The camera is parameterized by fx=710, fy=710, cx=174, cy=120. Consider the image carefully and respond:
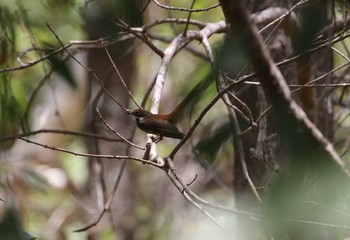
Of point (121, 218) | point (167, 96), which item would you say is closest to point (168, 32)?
point (167, 96)

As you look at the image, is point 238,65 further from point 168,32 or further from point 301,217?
point 168,32

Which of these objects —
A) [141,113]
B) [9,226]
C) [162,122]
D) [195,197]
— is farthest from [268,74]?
[141,113]

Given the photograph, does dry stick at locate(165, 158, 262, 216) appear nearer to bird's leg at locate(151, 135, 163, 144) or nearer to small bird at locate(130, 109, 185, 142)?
small bird at locate(130, 109, 185, 142)

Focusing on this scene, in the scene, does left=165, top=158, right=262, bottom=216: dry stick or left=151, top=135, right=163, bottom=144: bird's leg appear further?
left=151, top=135, right=163, bottom=144: bird's leg

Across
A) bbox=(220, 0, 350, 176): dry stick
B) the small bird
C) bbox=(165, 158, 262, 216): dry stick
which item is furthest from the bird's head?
bbox=(220, 0, 350, 176): dry stick

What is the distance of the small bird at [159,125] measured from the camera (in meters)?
1.93

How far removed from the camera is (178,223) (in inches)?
181

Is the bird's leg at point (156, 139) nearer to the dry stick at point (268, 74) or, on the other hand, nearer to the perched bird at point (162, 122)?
the perched bird at point (162, 122)

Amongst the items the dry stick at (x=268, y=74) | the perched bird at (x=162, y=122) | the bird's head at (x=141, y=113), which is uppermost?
the bird's head at (x=141, y=113)

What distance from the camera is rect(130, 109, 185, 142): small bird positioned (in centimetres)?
193

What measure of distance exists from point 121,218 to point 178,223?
1.72ft

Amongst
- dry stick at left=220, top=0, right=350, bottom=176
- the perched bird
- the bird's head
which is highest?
the bird's head

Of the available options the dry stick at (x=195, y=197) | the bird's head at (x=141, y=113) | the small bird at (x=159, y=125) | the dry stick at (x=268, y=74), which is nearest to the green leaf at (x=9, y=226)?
the dry stick at (x=195, y=197)

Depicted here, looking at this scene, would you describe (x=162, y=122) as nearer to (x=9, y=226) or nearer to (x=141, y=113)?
(x=141, y=113)
